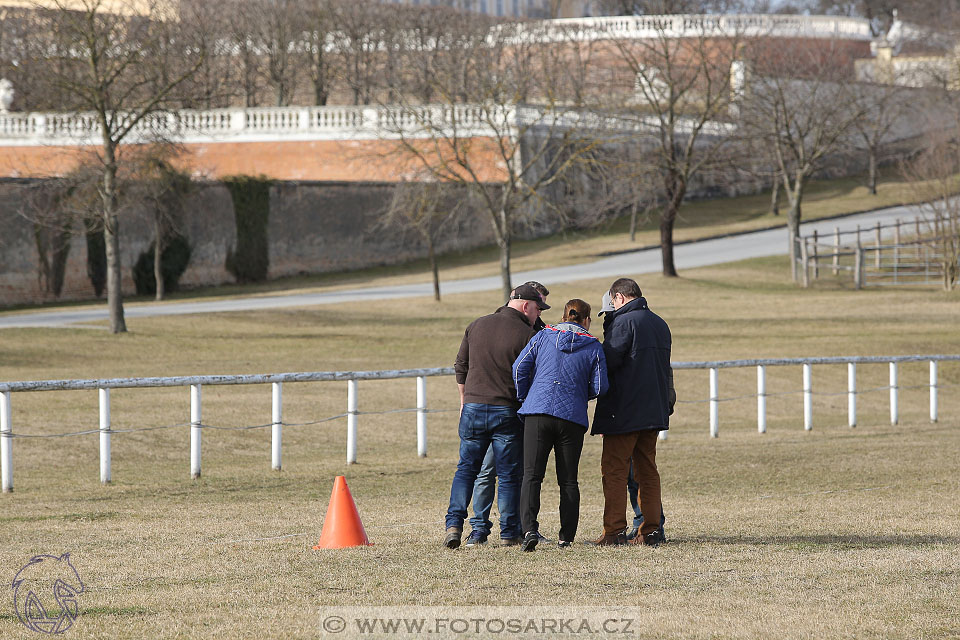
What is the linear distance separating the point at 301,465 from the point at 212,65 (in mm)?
51442

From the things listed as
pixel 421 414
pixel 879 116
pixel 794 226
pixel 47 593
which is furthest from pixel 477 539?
pixel 879 116

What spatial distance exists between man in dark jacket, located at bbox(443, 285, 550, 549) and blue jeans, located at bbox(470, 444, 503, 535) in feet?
0.24

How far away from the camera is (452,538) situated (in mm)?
8219

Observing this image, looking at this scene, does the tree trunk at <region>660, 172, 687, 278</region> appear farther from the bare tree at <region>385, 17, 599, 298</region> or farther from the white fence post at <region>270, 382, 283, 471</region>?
the white fence post at <region>270, 382, 283, 471</region>

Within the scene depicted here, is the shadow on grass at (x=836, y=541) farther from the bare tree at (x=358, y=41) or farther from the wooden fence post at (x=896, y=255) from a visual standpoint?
the bare tree at (x=358, y=41)

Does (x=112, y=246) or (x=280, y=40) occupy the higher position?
(x=280, y=40)

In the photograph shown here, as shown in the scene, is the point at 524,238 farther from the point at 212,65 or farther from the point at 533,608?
the point at 533,608

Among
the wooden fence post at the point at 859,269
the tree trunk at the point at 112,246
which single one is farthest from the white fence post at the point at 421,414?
the wooden fence post at the point at 859,269

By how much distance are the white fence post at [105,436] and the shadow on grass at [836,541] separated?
597cm

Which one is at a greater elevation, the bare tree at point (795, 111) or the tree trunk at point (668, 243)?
the bare tree at point (795, 111)

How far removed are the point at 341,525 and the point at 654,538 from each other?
215 cm

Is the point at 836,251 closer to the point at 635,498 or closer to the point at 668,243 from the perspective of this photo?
the point at 668,243

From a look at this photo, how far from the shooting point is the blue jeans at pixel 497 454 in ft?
27.8

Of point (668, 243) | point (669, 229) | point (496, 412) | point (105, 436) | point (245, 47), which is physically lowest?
point (105, 436)
